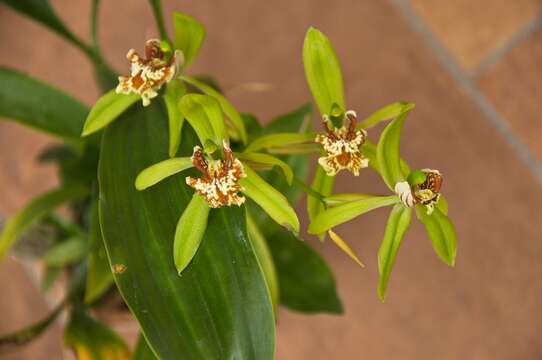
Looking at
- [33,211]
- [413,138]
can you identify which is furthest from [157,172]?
[413,138]

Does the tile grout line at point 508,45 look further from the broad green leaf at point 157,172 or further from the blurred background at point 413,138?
the broad green leaf at point 157,172

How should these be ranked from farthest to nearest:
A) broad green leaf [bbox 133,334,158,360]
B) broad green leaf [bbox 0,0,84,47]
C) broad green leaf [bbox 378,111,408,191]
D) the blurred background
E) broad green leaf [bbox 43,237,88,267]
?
the blurred background
broad green leaf [bbox 43,237,88,267]
broad green leaf [bbox 0,0,84,47]
broad green leaf [bbox 133,334,158,360]
broad green leaf [bbox 378,111,408,191]

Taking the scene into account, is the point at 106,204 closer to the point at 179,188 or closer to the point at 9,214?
the point at 179,188

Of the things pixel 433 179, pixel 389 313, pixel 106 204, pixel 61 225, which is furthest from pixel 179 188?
pixel 389 313

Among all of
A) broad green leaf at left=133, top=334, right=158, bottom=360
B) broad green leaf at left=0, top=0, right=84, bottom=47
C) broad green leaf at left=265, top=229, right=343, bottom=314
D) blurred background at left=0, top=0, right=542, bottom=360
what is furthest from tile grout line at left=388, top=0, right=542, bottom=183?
broad green leaf at left=133, top=334, right=158, bottom=360

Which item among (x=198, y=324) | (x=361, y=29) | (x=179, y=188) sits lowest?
(x=198, y=324)

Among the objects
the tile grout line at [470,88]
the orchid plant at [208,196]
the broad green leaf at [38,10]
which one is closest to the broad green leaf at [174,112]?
the orchid plant at [208,196]

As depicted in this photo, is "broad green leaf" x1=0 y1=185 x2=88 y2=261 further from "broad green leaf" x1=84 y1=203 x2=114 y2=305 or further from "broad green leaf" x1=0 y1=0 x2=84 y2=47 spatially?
"broad green leaf" x1=0 y1=0 x2=84 y2=47
